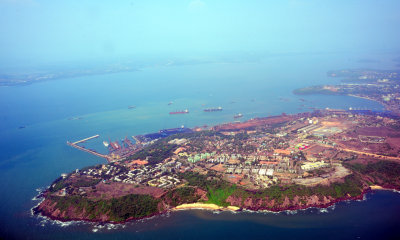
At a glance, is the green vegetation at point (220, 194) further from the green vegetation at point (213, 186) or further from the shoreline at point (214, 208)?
the shoreline at point (214, 208)

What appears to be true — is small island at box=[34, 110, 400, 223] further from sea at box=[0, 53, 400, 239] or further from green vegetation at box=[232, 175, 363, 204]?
sea at box=[0, 53, 400, 239]

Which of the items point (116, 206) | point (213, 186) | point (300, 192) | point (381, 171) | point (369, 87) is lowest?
point (116, 206)

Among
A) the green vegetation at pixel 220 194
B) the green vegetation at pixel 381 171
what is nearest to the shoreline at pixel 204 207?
the green vegetation at pixel 220 194

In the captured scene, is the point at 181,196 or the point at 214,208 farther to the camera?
the point at 181,196

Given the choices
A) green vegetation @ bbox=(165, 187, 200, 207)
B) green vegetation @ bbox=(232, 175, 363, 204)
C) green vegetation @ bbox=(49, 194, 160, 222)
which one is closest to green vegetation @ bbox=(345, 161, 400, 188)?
green vegetation @ bbox=(232, 175, 363, 204)

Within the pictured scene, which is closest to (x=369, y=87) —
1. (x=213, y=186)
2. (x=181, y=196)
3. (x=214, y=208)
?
(x=213, y=186)

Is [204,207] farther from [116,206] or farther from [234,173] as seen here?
[116,206]

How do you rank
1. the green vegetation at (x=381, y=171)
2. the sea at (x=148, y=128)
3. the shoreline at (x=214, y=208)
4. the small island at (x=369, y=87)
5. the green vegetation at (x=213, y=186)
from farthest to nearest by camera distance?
the small island at (x=369, y=87)
the green vegetation at (x=381, y=171)
the green vegetation at (x=213, y=186)
the shoreline at (x=214, y=208)
the sea at (x=148, y=128)
